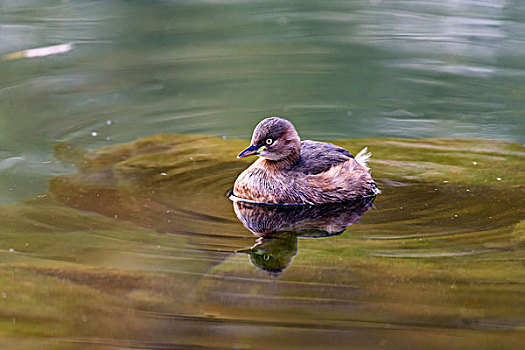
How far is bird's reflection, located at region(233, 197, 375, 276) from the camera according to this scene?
5203 mm

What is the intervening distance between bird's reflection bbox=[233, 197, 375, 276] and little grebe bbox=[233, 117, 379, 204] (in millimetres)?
87

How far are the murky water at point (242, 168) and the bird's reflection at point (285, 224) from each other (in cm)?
3

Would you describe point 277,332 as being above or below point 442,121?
above

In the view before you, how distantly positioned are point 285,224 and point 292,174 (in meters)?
0.77

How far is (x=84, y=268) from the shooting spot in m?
4.90

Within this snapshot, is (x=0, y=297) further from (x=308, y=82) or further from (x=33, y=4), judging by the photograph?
(x=33, y=4)

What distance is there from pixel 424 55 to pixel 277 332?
726 cm

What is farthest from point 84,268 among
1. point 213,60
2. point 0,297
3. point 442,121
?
point 213,60

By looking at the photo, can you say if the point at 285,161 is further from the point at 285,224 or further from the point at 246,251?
the point at 246,251

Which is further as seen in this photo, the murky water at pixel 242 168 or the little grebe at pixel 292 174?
Result: the little grebe at pixel 292 174

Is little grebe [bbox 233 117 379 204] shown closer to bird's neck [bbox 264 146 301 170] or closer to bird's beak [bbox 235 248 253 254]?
bird's neck [bbox 264 146 301 170]

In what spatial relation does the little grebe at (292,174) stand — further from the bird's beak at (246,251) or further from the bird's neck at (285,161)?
the bird's beak at (246,251)

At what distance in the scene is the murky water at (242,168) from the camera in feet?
14.1

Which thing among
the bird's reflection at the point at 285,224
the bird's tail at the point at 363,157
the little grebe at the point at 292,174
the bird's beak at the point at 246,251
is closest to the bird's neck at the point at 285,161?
the little grebe at the point at 292,174
